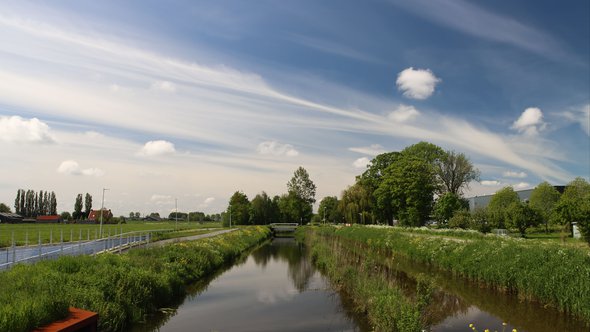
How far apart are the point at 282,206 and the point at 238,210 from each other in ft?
34.4

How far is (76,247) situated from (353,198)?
47543 millimetres

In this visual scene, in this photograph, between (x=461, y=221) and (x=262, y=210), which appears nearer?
(x=461, y=221)

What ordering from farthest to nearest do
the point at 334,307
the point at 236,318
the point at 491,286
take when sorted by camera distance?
the point at 491,286, the point at 334,307, the point at 236,318

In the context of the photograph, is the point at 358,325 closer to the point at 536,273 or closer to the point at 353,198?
the point at 536,273

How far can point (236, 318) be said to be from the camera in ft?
45.0

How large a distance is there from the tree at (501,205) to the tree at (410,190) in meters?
7.80

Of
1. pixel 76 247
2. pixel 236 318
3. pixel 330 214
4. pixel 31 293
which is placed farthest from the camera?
pixel 330 214

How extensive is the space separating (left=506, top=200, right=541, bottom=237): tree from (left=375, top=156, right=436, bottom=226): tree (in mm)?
12842

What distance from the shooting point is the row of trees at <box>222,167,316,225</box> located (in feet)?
316

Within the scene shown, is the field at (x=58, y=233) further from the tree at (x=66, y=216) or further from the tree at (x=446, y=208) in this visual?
the tree at (x=66, y=216)

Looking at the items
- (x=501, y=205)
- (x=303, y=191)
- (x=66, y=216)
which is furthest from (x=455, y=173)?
(x=66, y=216)

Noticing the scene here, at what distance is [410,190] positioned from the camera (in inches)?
2064

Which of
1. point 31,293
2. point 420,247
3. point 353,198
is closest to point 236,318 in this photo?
point 31,293

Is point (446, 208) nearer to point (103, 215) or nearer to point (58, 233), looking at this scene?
point (58, 233)
